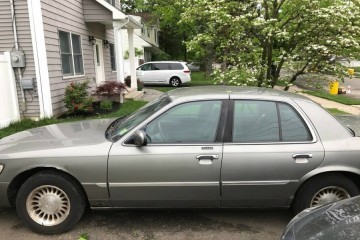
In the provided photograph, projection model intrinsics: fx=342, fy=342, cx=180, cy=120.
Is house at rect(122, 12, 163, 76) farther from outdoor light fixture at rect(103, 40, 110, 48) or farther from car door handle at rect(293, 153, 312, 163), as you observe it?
car door handle at rect(293, 153, 312, 163)

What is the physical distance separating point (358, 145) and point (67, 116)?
7.82 metres

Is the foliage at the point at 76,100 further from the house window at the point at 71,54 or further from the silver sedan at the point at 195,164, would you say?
the silver sedan at the point at 195,164

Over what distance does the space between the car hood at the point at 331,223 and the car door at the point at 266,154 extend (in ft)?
3.13

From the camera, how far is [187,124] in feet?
12.1

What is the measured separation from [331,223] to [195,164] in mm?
→ 1529

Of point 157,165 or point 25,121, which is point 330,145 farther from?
point 25,121

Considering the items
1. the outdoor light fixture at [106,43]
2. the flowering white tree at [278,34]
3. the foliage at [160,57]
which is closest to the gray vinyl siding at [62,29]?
the outdoor light fixture at [106,43]

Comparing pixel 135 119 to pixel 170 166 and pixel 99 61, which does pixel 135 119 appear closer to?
pixel 170 166

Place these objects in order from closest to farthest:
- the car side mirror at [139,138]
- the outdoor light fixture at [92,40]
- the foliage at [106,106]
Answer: the car side mirror at [139,138] < the foliage at [106,106] < the outdoor light fixture at [92,40]

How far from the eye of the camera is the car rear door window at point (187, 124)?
3633 mm

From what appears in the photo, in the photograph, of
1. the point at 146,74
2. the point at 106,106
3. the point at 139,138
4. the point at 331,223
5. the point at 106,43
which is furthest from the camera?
the point at 146,74

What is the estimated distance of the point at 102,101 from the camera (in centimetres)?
1118

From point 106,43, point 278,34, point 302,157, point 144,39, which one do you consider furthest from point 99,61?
point 144,39

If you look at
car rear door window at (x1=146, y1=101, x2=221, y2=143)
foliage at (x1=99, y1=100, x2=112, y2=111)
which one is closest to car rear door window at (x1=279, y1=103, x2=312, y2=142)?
car rear door window at (x1=146, y1=101, x2=221, y2=143)
